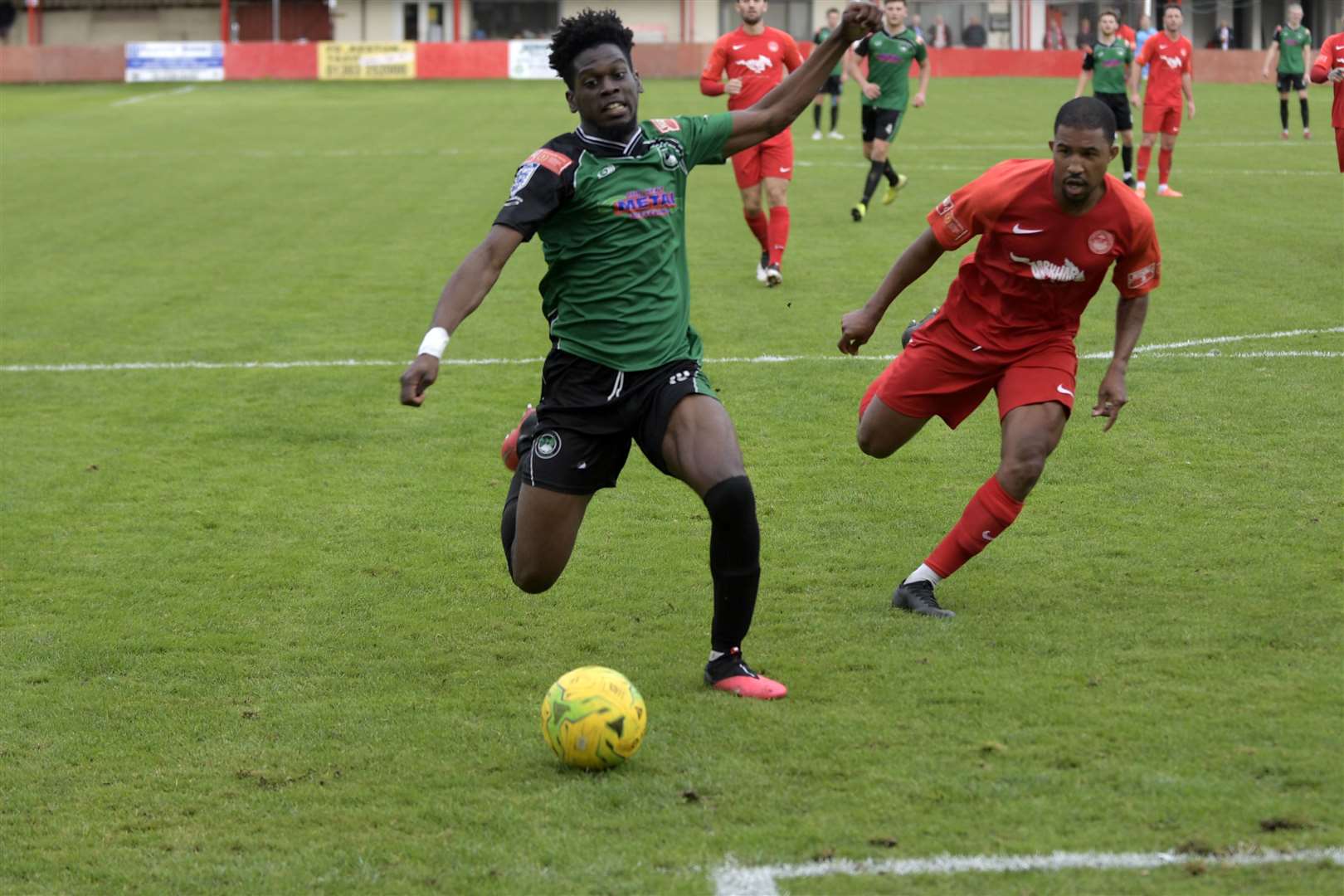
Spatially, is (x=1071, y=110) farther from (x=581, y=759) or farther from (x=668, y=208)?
(x=581, y=759)

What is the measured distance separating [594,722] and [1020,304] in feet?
9.00

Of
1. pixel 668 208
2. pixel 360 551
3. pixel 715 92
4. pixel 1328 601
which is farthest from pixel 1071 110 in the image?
pixel 715 92

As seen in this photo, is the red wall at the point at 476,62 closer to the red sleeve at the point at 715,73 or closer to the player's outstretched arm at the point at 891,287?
the red sleeve at the point at 715,73

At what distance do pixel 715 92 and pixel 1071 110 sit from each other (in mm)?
9034

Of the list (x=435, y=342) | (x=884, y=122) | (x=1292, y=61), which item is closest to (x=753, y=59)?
(x=884, y=122)

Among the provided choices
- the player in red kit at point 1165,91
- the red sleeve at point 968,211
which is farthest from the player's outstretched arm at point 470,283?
the player in red kit at point 1165,91

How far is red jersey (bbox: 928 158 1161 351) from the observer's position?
6320 mm

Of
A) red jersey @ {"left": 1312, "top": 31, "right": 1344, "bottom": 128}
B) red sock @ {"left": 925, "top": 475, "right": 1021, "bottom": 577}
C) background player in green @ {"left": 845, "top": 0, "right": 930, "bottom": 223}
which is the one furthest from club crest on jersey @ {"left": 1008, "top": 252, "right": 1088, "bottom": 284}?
background player in green @ {"left": 845, "top": 0, "right": 930, "bottom": 223}

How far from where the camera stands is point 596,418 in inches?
232

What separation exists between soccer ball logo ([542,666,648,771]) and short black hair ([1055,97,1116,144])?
2718 mm

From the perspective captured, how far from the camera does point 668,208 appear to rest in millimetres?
5969

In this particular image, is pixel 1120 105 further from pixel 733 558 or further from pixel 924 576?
pixel 733 558

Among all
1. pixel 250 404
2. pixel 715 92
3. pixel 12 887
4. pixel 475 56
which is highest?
pixel 475 56

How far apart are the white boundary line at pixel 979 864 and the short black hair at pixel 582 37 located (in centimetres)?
293
